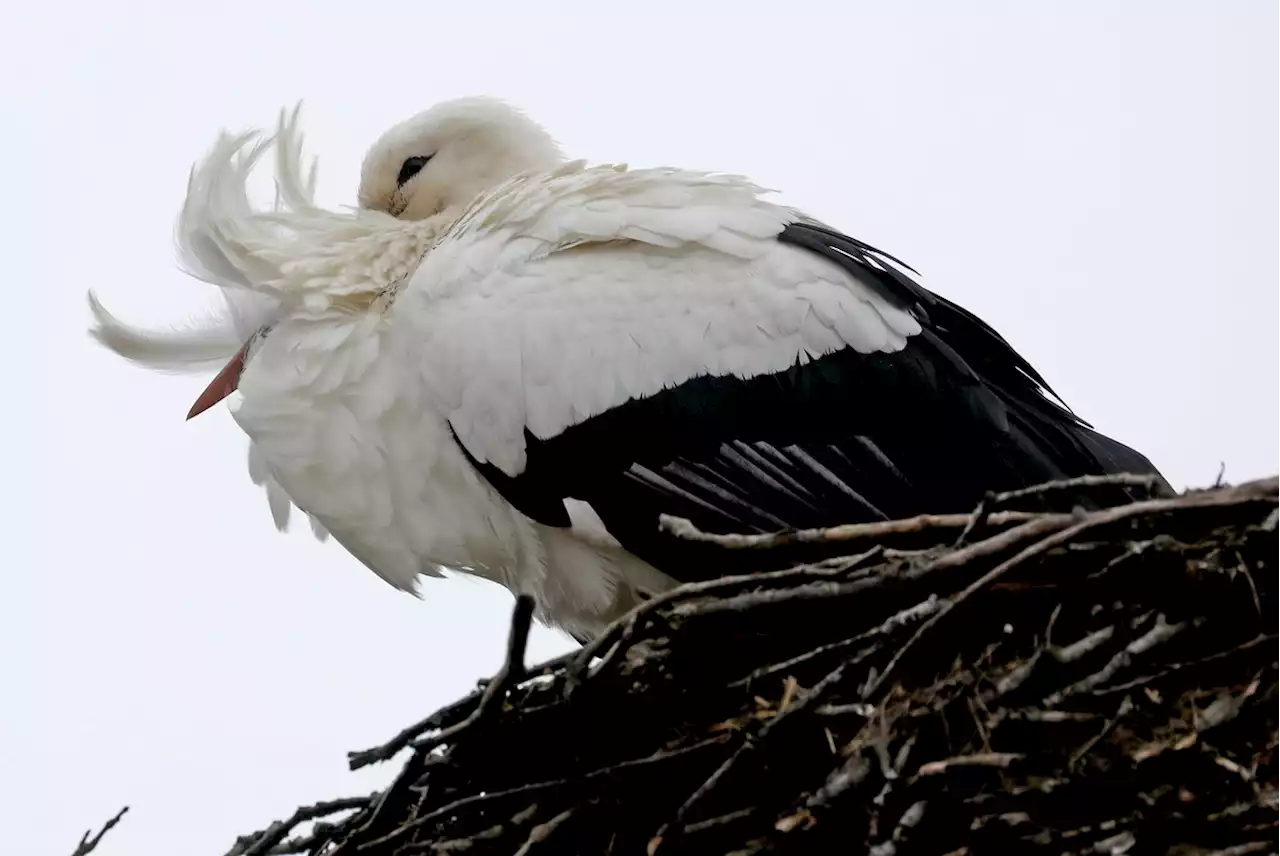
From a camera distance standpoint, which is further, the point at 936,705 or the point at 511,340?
the point at 511,340

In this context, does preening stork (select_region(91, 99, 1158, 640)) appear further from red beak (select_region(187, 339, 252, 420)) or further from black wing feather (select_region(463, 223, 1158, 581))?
red beak (select_region(187, 339, 252, 420))

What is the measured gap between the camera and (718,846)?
1561 millimetres

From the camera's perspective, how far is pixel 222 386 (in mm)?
2529

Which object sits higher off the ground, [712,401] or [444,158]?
[444,158]

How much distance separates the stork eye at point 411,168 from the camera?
9.22 ft

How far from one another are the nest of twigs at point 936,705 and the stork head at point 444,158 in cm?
124

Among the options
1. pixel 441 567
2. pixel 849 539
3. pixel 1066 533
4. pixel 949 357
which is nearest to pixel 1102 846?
pixel 1066 533

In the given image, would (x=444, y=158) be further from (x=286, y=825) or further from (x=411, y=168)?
(x=286, y=825)

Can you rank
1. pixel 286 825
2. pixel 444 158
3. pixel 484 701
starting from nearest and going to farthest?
1. pixel 484 701
2. pixel 286 825
3. pixel 444 158

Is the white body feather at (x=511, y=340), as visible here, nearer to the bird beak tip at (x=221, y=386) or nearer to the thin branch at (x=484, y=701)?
the bird beak tip at (x=221, y=386)

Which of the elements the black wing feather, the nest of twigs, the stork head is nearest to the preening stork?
the black wing feather

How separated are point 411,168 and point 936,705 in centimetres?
163

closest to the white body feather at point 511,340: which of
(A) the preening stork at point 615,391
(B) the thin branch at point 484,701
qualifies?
(A) the preening stork at point 615,391

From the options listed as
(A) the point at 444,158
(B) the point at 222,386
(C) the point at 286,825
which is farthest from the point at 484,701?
(A) the point at 444,158
